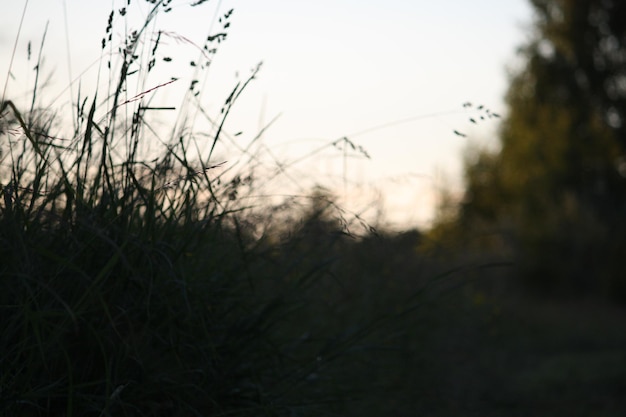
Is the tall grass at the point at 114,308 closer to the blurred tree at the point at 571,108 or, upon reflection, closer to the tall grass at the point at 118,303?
the tall grass at the point at 118,303

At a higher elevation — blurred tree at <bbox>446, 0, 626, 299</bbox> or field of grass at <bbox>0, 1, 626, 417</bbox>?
blurred tree at <bbox>446, 0, 626, 299</bbox>

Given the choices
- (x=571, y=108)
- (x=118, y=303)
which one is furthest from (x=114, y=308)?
(x=571, y=108)

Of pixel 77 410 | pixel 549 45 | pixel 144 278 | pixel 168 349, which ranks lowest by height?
pixel 77 410

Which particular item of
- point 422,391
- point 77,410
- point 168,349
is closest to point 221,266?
point 168,349

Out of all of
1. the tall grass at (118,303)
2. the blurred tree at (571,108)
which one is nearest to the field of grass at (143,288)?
the tall grass at (118,303)

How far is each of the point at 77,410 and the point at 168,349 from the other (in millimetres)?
251

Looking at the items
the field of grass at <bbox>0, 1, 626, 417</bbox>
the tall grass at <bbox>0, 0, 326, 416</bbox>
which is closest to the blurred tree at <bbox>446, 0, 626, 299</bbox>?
the field of grass at <bbox>0, 1, 626, 417</bbox>

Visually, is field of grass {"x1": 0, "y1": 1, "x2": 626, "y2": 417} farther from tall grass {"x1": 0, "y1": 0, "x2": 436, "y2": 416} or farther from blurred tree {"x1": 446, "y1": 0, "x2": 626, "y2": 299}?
blurred tree {"x1": 446, "y1": 0, "x2": 626, "y2": 299}

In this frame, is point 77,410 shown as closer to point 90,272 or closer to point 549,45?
point 90,272

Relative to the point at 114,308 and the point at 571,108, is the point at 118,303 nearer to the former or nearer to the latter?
the point at 114,308

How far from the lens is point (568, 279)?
13742 millimetres

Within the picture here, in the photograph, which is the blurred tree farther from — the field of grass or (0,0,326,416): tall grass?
(0,0,326,416): tall grass

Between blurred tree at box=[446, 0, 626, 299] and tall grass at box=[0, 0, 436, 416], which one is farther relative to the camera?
blurred tree at box=[446, 0, 626, 299]

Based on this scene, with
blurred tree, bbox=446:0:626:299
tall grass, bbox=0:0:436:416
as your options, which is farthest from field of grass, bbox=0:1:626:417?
blurred tree, bbox=446:0:626:299
